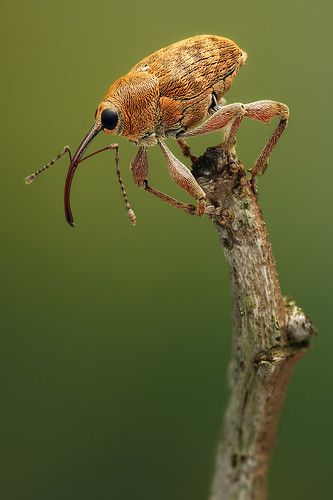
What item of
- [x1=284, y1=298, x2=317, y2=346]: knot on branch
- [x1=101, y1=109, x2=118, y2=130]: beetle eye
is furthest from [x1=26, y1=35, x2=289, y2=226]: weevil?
[x1=284, y1=298, x2=317, y2=346]: knot on branch

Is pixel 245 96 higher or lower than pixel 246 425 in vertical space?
higher

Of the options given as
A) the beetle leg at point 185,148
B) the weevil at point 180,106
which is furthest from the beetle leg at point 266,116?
the beetle leg at point 185,148

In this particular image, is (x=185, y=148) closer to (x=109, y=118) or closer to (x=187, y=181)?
(x=187, y=181)

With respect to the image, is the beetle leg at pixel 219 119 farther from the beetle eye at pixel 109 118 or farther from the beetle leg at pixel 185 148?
the beetle eye at pixel 109 118

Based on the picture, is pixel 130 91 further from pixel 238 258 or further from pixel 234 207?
pixel 238 258

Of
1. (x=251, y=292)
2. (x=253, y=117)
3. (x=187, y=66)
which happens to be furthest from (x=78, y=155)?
(x=251, y=292)

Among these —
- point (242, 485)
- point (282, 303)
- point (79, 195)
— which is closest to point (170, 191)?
point (79, 195)
